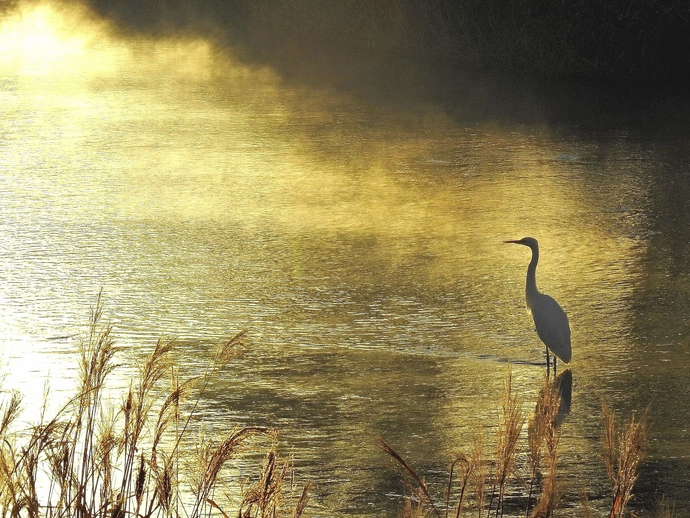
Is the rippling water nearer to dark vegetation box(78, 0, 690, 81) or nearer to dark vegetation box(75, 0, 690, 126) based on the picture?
dark vegetation box(75, 0, 690, 126)

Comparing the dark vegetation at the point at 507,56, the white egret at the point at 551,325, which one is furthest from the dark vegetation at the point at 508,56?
the white egret at the point at 551,325

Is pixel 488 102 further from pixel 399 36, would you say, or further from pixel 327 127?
pixel 399 36

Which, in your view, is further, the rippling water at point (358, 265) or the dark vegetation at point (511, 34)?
the dark vegetation at point (511, 34)

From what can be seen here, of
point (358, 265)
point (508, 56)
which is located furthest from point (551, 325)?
point (508, 56)

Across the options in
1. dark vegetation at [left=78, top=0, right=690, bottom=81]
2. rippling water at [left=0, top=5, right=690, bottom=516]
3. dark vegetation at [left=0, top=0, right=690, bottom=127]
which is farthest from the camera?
dark vegetation at [left=78, top=0, right=690, bottom=81]

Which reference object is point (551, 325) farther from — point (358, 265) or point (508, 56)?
point (508, 56)

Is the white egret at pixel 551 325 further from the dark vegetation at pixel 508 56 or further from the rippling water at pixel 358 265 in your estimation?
the dark vegetation at pixel 508 56

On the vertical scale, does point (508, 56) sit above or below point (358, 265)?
below

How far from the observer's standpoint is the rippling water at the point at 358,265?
6.26m

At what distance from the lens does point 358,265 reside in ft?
30.0

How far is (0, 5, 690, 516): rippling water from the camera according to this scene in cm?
626

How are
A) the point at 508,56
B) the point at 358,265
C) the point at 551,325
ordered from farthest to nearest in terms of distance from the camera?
the point at 508,56, the point at 358,265, the point at 551,325

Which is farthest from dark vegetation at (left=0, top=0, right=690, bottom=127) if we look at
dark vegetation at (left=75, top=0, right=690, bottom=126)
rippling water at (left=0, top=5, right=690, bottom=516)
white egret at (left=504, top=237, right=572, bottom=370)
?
white egret at (left=504, top=237, right=572, bottom=370)

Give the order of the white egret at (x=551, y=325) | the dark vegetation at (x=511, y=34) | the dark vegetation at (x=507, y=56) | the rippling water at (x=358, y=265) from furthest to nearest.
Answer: the dark vegetation at (x=511, y=34), the dark vegetation at (x=507, y=56), the white egret at (x=551, y=325), the rippling water at (x=358, y=265)
